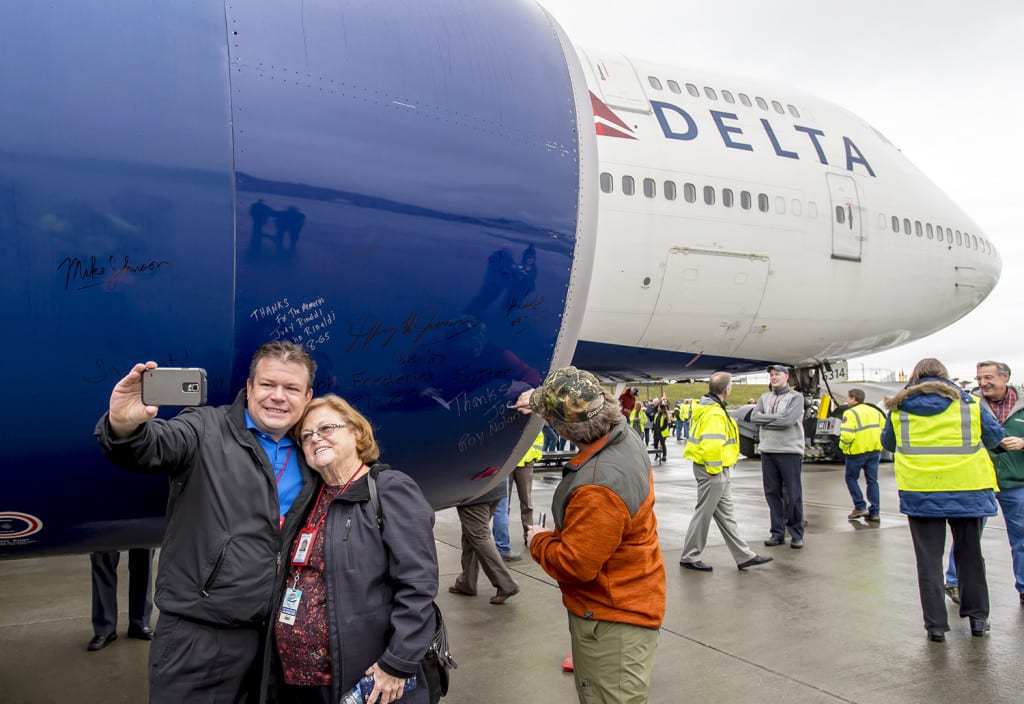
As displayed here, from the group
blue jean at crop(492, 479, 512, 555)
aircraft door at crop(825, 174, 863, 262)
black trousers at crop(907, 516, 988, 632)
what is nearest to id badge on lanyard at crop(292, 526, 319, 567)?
black trousers at crop(907, 516, 988, 632)

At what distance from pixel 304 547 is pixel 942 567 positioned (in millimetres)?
4170

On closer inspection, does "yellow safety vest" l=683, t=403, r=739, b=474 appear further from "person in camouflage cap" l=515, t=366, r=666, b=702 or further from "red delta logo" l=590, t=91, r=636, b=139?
"person in camouflage cap" l=515, t=366, r=666, b=702

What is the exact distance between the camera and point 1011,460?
17.5ft

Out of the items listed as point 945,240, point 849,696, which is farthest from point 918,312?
point 849,696

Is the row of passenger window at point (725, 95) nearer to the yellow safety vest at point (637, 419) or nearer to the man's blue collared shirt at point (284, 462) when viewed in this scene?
the man's blue collared shirt at point (284, 462)

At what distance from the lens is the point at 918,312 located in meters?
11.8

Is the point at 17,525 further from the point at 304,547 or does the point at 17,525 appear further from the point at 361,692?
the point at 361,692

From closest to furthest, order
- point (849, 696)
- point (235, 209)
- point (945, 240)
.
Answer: point (235, 209) → point (849, 696) → point (945, 240)

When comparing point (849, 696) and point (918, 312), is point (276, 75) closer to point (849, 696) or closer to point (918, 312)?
point (849, 696)

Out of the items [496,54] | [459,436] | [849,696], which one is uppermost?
[496,54]

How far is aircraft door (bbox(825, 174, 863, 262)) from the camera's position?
33.8 feet

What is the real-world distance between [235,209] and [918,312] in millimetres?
11880

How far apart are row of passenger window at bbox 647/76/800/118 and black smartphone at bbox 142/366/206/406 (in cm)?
856

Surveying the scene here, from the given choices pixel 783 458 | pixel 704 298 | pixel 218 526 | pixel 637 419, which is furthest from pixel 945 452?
pixel 637 419
